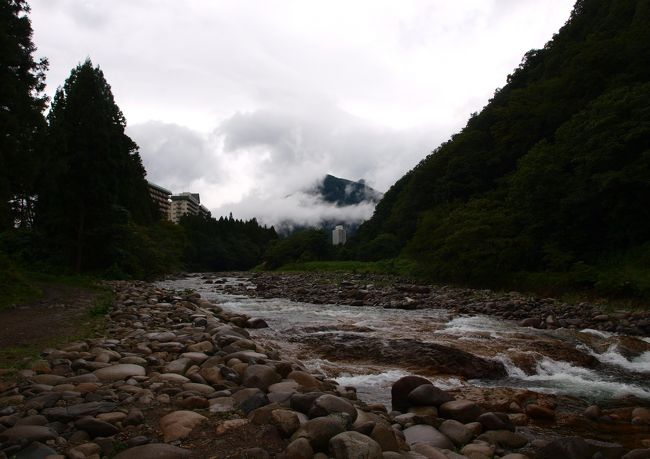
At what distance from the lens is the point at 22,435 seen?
376 centimetres

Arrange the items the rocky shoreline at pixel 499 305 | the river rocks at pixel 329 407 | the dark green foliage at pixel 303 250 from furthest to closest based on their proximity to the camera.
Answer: the dark green foliage at pixel 303 250, the rocky shoreline at pixel 499 305, the river rocks at pixel 329 407

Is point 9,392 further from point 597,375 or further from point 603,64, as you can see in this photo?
point 603,64

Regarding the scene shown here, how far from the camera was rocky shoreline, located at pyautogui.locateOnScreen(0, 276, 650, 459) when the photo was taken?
12.6 ft

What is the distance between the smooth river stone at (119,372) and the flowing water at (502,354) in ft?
11.8

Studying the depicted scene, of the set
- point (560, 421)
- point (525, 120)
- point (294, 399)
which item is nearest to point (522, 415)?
point (560, 421)

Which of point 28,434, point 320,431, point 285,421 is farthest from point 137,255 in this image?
point 320,431

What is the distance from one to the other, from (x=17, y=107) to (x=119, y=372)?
14.8m

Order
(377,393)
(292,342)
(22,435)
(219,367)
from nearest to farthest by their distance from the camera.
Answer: (22,435) → (219,367) → (377,393) → (292,342)

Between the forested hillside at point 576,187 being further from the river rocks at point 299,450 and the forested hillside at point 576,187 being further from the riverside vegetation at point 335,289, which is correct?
the river rocks at point 299,450

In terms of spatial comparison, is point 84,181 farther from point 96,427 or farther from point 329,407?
point 329,407

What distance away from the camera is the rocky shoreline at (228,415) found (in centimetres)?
383

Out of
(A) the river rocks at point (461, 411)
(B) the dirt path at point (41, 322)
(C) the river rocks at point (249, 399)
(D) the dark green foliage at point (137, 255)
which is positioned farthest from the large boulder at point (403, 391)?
(D) the dark green foliage at point (137, 255)

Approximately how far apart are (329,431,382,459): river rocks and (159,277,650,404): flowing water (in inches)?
140

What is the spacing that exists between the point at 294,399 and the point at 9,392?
3.08 m
